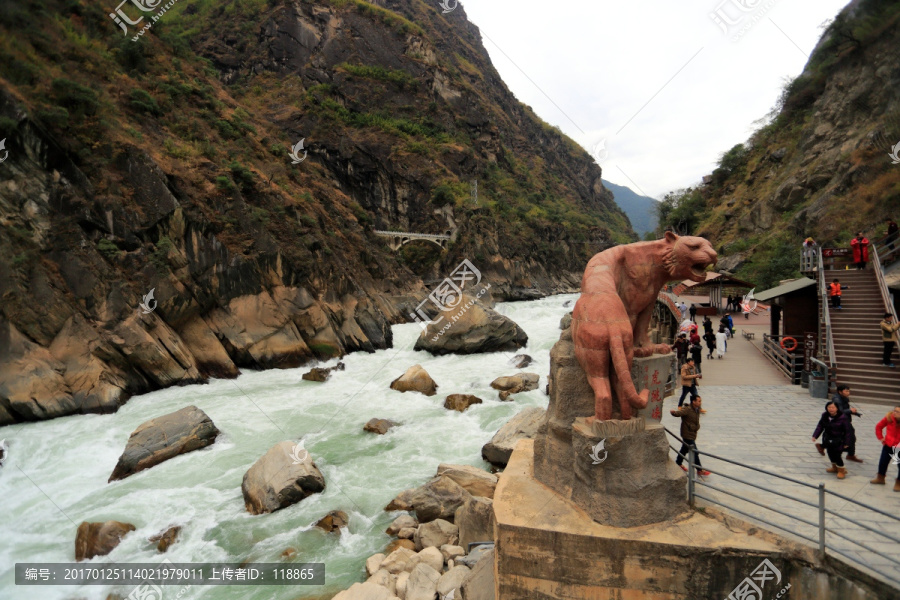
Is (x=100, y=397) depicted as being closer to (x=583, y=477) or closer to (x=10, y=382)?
(x=10, y=382)

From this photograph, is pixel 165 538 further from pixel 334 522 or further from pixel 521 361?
pixel 521 361

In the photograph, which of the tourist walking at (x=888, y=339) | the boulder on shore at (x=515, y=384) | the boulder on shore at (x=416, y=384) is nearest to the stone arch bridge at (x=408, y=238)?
the boulder on shore at (x=416, y=384)

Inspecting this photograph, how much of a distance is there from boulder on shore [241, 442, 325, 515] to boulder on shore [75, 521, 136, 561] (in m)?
2.05

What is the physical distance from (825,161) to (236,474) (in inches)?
1409

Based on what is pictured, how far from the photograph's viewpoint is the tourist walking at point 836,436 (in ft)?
18.8

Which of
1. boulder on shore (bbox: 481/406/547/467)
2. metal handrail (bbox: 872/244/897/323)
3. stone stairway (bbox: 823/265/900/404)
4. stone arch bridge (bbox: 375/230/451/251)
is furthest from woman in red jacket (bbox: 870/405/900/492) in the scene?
stone arch bridge (bbox: 375/230/451/251)

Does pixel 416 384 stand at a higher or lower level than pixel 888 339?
lower

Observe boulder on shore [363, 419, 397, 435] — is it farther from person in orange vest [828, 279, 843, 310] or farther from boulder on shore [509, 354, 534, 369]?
person in orange vest [828, 279, 843, 310]

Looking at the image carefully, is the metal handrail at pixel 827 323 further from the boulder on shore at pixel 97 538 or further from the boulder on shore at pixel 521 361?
the boulder on shore at pixel 97 538

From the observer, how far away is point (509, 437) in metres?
→ 10.4

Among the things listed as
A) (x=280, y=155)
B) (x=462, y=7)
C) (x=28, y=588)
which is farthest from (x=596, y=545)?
(x=462, y=7)

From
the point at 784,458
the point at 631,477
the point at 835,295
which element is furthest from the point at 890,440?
the point at 835,295

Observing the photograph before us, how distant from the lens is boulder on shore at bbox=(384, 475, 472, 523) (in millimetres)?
8055

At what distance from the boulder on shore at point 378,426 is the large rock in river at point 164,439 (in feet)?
13.1
